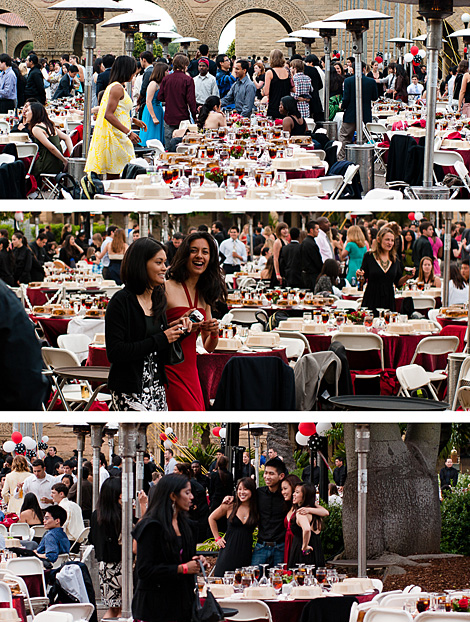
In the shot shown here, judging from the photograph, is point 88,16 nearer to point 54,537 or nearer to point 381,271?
point 381,271

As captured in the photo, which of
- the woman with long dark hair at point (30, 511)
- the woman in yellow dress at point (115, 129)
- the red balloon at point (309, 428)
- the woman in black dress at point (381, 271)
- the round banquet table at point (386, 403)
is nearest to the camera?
the round banquet table at point (386, 403)

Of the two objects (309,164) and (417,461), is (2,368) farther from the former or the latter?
(417,461)

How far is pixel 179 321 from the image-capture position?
407cm

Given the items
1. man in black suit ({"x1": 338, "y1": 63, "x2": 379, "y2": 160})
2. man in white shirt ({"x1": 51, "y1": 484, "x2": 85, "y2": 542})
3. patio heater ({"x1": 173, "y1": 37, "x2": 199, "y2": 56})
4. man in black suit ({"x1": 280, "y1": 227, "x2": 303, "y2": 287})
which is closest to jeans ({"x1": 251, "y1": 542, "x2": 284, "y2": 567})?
man in white shirt ({"x1": 51, "y1": 484, "x2": 85, "y2": 542})

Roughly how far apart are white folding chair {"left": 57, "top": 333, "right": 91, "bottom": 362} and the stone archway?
29184 mm

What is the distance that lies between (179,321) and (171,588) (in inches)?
40.8

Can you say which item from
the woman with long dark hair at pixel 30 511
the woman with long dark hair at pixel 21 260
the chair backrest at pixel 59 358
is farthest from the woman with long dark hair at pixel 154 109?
the chair backrest at pixel 59 358

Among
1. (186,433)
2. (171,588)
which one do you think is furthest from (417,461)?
(186,433)

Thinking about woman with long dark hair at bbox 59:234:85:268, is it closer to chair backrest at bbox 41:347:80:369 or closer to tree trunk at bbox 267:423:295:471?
tree trunk at bbox 267:423:295:471

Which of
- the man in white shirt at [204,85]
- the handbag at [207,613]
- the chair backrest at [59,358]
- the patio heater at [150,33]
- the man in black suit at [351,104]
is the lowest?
the handbag at [207,613]

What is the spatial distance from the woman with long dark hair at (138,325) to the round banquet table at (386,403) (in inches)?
71.1

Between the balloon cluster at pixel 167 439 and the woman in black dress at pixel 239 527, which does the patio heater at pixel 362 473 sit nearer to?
the woman in black dress at pixel 239 527

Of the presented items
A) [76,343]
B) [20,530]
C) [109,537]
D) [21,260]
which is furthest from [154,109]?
[109,537]

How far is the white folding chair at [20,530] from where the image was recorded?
10.0 metres
